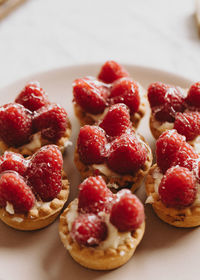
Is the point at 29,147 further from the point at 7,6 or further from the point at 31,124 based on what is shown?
the point at 7,6

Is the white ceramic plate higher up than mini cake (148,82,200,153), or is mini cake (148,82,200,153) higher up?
mini cake (148,82,200,153)

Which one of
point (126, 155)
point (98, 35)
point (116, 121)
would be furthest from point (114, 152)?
point (98, 35)

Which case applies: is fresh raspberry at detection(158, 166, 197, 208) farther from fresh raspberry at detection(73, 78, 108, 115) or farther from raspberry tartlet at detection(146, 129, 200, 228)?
fresh raspberry at detection(73, 78, 108, 115)

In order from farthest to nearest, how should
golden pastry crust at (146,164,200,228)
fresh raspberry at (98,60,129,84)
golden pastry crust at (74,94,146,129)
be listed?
fresh raspberry at (98,60,129,84)
golden pastry crust at (74,94,146,129)
golden pastry crust at (146,164,200,228)

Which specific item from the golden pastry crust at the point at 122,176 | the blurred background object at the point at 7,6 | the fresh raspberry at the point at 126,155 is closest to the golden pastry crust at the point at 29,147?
the golden pastry crust at the point at 122,176

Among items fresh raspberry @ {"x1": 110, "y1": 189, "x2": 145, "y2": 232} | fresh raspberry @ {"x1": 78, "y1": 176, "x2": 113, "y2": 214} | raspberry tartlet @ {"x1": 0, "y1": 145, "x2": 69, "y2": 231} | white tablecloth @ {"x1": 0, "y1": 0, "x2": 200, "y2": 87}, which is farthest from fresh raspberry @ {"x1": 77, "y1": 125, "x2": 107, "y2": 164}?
white tablecloth @ {"x1": 0, "y1": 0, "x2": 200, "y2": 87}
